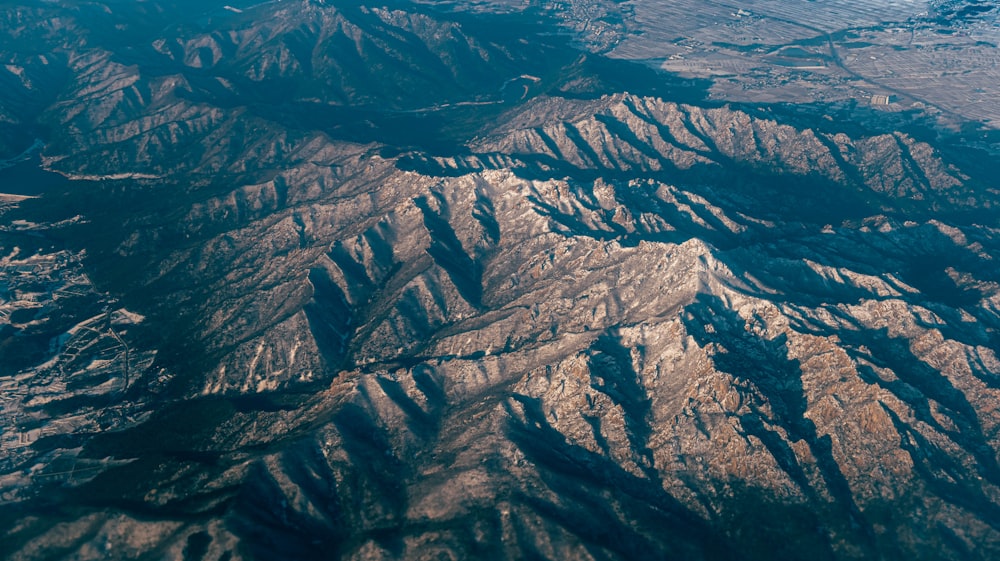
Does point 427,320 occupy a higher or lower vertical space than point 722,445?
higher

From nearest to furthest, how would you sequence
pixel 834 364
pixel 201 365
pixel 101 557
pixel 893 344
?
1. pixel 101 557
2. pixel 834 364
3. pixel 893 344
4. pixel 201 365

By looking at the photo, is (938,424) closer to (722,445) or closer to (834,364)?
(834,364)

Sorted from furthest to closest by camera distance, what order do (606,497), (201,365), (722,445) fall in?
1. (201,365)
2. (722,445)
3. (606,497)

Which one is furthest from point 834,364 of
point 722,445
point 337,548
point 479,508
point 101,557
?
point 101,557

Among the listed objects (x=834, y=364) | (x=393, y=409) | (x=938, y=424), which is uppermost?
(x=393, y=409)

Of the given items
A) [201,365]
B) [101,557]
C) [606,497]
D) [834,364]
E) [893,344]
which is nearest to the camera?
[101,557]

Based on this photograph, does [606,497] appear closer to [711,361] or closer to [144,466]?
[711,361]

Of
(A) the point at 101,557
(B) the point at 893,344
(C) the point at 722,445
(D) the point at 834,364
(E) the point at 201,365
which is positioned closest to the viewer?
(A) the point at 101,557

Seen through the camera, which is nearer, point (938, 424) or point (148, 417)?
point (938, 424)

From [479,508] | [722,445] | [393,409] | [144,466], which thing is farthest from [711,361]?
[144,466]
